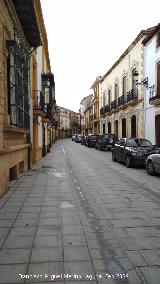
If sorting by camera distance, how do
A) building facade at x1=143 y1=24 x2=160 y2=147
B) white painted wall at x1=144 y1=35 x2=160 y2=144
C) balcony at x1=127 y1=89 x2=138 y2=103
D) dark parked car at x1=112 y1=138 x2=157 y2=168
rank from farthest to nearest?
balcony at x1=127 y1=89 x2=138 y2=103 < white painted wall at x1=144 y1=35 x2=160 y2=144 < building facade at x1=143 y1=24 x2=160 y2=147 < dark parked car at x1=112 y1=138 x2=157 y2=168

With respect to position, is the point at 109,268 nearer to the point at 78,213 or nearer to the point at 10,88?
the point at 78,213

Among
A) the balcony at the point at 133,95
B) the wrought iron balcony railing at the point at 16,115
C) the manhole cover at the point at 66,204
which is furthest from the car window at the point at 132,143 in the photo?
the manhole cover at the point at 66,204

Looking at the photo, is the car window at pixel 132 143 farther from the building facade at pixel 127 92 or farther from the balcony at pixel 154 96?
the building facade at pixel 127 92

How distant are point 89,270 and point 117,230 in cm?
167

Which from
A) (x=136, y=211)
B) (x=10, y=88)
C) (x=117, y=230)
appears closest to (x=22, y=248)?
(x=117, y=230)

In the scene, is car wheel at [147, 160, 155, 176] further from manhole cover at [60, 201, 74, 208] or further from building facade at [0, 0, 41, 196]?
manhole cover at [60, 201, 74, 208]

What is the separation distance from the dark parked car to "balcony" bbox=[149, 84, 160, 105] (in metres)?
4.30

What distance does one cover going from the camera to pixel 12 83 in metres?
9.96

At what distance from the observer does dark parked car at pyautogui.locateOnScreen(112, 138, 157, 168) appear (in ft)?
49.2

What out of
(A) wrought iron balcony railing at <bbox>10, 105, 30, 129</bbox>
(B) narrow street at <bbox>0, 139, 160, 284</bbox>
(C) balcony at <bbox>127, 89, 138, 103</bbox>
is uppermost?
(C) balcony at <bbox>127, 89, 138, 103</bbox>

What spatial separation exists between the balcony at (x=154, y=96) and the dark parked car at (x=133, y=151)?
4295 mm

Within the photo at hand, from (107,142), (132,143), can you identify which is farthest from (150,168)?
(107,142)

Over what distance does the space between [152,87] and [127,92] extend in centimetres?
718

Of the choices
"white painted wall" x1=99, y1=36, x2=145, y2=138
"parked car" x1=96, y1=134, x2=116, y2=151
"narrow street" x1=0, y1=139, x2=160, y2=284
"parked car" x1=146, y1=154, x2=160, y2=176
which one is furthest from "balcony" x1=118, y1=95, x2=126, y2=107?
"narrow street" x1=0, y1=139, x2=160, y2=284
